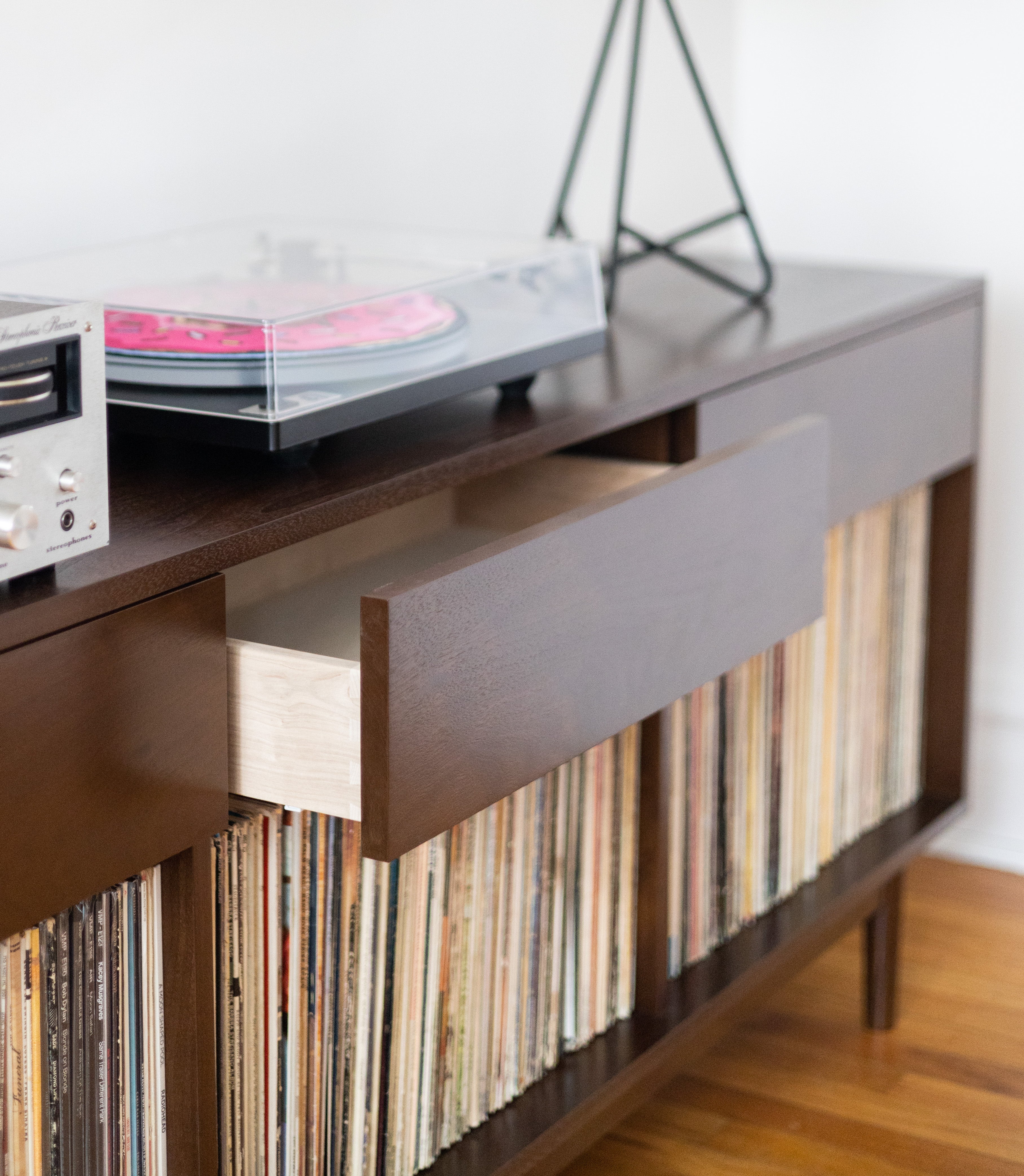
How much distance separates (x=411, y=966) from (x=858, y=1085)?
28.1 inches

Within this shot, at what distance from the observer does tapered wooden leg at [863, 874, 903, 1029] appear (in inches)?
62.2

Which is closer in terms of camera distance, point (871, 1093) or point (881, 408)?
point (881, 408)

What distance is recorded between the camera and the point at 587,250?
1080 mm

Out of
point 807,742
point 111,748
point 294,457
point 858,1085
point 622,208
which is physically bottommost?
point 858,1085

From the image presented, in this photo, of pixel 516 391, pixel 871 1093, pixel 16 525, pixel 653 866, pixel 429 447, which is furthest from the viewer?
pixel 871 1093

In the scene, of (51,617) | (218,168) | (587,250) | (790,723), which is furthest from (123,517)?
(790,723)

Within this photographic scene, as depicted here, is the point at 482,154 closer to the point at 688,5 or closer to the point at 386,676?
the point at 688,5

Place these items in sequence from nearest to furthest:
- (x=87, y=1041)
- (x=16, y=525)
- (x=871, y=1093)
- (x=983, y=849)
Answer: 1. (x=16, y=525)
2. (x=87, y=1041)
3. (x=871, y=1093)
4. (x=983, y=849)

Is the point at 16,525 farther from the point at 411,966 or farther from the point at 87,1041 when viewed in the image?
the point at 411,966

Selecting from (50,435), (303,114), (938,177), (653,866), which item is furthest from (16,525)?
(938,177)

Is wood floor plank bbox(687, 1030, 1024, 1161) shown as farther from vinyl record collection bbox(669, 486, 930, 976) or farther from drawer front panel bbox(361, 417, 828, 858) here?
drawer front panel bbox(361, 417, 828, 858)

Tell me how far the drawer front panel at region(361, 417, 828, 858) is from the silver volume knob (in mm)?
147

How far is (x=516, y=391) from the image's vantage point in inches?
40.4

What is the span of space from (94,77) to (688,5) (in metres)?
0.94
